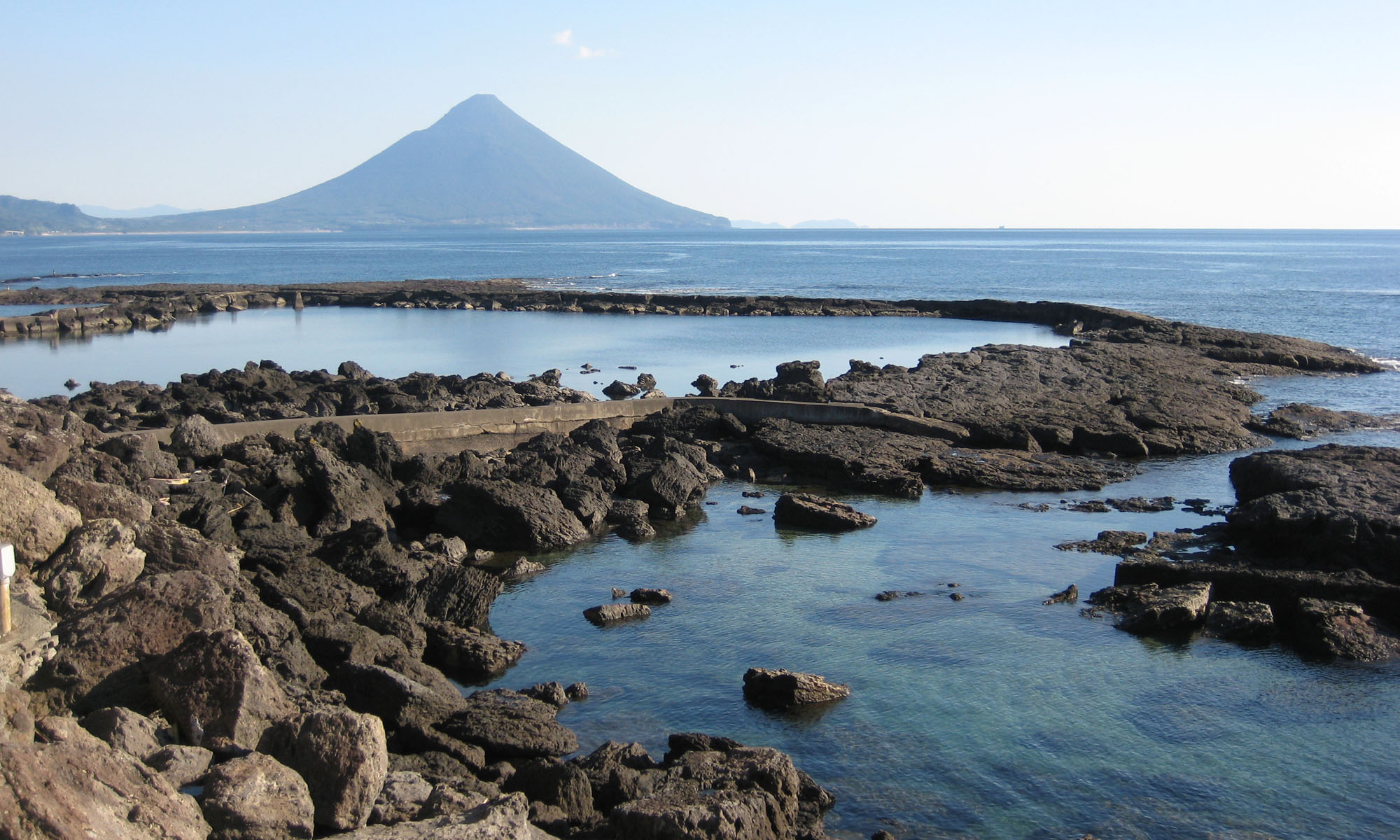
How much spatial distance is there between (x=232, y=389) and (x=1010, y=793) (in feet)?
76.2

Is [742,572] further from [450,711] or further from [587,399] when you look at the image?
[587,399]

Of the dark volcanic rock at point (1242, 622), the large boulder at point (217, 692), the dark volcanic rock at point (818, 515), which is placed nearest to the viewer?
the large boulder at point (217, 692)

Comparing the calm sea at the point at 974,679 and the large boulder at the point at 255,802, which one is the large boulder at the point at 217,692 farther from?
the calm sea at the point at 974,679

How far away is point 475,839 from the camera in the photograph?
21.4ft

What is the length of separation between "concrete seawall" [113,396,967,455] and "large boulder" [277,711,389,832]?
38.6 feet

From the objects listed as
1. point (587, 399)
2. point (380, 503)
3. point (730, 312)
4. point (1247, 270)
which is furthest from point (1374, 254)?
point (380, 503)

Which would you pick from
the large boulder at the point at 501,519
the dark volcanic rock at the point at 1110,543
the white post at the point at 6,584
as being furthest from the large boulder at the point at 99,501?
the dark volcanic rock at the point at 1110,543

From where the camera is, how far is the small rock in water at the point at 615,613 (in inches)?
530

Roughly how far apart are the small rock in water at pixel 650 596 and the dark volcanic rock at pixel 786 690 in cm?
312

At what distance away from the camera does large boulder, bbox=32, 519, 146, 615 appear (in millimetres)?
9344

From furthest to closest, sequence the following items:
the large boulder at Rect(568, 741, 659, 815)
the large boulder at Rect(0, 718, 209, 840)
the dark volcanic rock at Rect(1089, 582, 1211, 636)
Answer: the dark volcanic rock at Rect(1089, 582, 1211, 636) < the large boulder at Rect(568, 741, 659, 815) < the large boulder at Rect(0, 718, 209, 840)

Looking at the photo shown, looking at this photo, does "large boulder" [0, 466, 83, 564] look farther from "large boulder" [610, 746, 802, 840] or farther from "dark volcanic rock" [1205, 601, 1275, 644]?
"dark volcanic rock" [1205, 601, 1275, 644]

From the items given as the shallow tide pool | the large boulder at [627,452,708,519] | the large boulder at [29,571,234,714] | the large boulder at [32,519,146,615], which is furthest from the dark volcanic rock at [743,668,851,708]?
the shallow tide pool

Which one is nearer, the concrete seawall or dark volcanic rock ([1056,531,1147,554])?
dark volcanic rock ([1056,531,1147,554])
